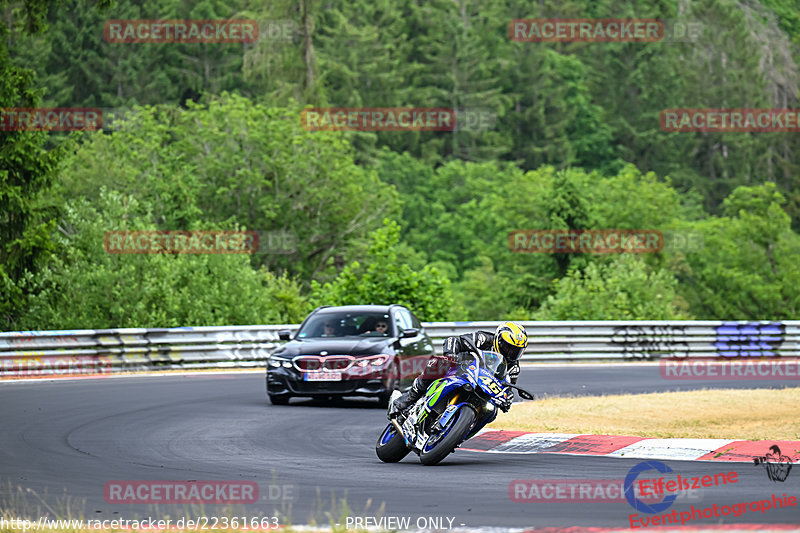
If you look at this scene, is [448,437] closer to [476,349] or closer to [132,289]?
[476,349]

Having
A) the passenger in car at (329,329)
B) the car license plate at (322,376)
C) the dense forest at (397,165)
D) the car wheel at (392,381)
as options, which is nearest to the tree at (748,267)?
the dense forest at (397,165)

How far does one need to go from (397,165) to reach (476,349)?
73.6 m

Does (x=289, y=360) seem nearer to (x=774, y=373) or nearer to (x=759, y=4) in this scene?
(x=774, y=373)

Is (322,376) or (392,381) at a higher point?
(322,376)

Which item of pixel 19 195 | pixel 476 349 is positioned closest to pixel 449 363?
pixel 476 349

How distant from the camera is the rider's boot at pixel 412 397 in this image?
12289mm

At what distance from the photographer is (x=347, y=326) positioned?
65.2ft

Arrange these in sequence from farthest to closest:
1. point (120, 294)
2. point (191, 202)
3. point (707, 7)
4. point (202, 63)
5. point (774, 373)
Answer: point (707, 7), point (202, 63), point (191, 202), point (120, 294), point (774, 373)

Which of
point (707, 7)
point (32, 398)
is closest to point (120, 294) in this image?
point (32, 398)

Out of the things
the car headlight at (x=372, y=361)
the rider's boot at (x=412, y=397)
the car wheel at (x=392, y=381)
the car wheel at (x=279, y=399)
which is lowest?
the car wheel at (x=279, y=399)

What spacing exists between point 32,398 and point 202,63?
225 feet

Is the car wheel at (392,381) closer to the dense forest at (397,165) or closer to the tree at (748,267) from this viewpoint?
the dense forest at (397,165)

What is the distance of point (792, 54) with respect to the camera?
316 ft

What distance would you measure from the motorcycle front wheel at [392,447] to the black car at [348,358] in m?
5.88
